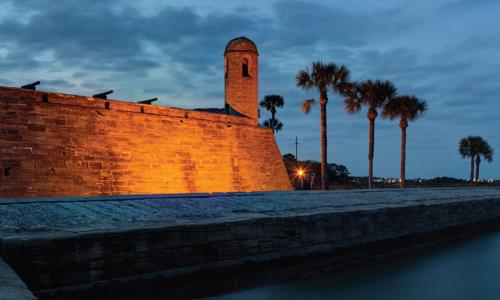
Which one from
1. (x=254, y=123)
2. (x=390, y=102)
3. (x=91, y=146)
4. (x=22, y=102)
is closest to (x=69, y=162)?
(x=91, y=146)

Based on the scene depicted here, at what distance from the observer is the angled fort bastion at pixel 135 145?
59.6ft

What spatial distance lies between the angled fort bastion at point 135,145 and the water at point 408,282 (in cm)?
1252

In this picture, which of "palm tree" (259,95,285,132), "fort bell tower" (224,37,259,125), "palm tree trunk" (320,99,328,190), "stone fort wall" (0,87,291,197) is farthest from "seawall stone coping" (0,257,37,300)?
"palm tree" (259,95,285,132)

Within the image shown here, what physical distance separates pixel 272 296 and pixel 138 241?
2807mm

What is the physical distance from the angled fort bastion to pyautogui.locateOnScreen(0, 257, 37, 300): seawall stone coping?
14151mm

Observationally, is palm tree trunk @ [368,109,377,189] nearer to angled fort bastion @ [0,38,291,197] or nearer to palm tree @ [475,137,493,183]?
angled fort bastion @ [0,38,291,197]

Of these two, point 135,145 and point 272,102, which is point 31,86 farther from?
point 272,102

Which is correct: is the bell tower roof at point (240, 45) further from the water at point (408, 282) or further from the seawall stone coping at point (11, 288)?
the seawall stone coping at point (11, 288)

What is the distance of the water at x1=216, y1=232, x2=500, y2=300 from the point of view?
8.55 metres

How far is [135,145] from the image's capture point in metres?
22.2

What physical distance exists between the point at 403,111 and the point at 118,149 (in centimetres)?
2280

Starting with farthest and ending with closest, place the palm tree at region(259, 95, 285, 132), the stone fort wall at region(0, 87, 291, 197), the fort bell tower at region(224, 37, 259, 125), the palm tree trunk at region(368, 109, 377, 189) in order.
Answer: the palm tree at region(259, 95, 285, 132), the palm tree trunk at region(368, 109, 377, 189), the fort bell tower at region(224, 37, 259, 125), the stone fort wall at region(0, 87, 291, 197)

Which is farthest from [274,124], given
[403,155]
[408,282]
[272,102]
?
[408,282]

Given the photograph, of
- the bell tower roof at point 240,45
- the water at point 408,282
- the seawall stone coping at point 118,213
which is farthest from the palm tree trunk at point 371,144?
the seawall stone coping at point 118,213
